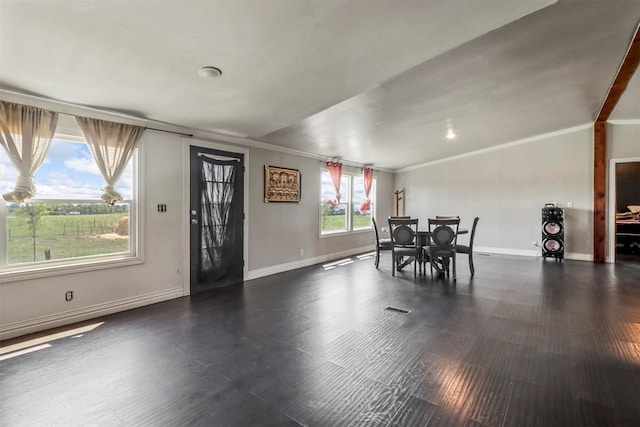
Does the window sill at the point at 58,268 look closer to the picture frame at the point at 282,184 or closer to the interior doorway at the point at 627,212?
the picture frame at the point at 282,184

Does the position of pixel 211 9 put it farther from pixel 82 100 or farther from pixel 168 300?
pixel 168 300

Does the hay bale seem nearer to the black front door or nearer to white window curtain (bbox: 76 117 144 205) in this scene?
white window curtain (bbox: 76 117 144 205)

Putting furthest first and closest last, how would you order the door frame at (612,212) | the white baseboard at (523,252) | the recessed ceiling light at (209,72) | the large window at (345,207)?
the large window at (345,207) → the white baseboard at (523,252) → the door frame at (612,212) → the recessed ceiling light at (209,72)

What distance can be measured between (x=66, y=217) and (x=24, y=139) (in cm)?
84

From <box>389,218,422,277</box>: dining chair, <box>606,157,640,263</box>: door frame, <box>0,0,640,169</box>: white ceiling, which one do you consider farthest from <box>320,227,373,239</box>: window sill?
<box>606,157,640,263</box>: door frame

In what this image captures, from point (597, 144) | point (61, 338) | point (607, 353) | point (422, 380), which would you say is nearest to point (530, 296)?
point (607, 353)

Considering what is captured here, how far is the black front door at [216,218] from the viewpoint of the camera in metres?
4.20

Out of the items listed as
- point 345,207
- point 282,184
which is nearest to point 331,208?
point 345,207

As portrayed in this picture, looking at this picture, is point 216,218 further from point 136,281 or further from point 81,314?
point 81,314

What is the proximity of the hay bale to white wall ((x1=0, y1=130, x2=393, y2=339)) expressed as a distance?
192mm

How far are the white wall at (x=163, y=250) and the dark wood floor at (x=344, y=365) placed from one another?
307 mm

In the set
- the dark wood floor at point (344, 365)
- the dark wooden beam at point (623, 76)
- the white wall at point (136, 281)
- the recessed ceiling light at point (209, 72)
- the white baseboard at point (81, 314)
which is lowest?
the dark wood floor at point (344, 365)

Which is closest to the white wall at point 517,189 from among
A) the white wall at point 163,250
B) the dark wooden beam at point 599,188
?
the dark wooden beam at point 599,188

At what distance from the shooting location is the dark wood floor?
1.74 metres
